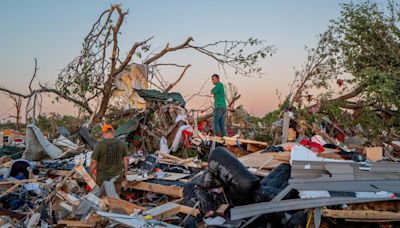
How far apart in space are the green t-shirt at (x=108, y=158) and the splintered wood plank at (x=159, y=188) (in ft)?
2.70

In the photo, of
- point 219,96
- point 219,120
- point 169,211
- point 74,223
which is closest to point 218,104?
point 219,96

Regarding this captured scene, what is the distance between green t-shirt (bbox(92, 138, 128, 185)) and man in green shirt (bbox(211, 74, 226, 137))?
4.10m

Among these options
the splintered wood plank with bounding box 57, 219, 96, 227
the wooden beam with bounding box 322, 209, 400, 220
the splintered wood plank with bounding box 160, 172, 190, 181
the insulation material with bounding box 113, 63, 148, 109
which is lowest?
the splintered wood plank with bounding box 57, 219, 96, 227

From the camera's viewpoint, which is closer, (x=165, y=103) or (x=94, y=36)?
(x=165, y=103)

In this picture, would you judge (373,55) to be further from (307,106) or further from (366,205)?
(366,205)

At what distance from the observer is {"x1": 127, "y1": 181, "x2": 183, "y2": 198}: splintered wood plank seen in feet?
24.6

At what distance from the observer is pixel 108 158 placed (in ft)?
23.7

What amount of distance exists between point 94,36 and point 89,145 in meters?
5.40

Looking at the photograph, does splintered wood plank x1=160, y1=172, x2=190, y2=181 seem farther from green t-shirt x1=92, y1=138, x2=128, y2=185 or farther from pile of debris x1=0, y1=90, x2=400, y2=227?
green t-shirt x1=92, y1=138, x2=128, y2=185

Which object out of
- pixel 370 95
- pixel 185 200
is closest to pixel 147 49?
pixel 370 95

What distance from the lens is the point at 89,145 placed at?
11.6m

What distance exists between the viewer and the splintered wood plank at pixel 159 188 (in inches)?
295

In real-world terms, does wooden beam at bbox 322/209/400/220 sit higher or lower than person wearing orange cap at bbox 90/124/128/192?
lower

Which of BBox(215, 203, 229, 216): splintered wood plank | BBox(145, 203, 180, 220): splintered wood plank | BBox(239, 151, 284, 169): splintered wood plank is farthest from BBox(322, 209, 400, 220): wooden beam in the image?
BBox(239, 151, 284, 169): splintered wood plank
